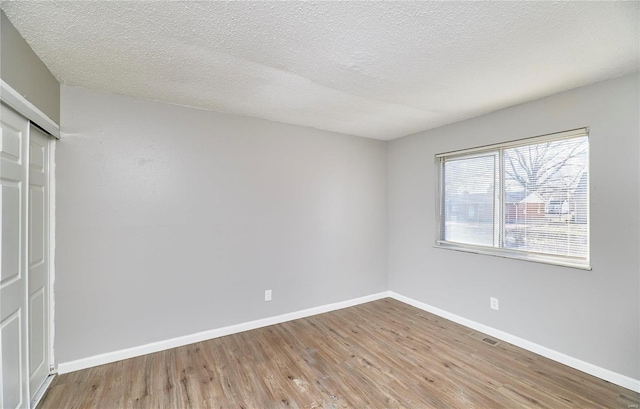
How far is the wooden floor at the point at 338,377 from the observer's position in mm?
1973

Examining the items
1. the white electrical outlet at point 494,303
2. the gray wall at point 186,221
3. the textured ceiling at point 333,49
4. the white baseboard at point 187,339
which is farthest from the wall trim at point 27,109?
the white electrical outlet at point 494,303

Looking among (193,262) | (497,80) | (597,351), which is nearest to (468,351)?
(597,351)

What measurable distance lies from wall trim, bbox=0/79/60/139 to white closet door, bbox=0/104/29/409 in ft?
0.15

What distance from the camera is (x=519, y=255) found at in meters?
2.80

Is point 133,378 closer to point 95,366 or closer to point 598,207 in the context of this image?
point 95,366

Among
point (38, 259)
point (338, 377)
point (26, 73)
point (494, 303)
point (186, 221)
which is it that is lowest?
point (338, 377)

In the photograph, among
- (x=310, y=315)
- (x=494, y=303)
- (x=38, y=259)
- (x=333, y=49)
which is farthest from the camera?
→ (x=310, y=315)

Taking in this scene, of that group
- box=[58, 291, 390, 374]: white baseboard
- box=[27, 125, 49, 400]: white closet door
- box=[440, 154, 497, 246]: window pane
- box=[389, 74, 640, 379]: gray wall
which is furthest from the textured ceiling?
box=[58, 291, 390, 374]: white baseboard

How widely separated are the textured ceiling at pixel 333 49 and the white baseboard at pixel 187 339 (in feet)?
7.79

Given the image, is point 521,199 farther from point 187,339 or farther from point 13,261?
point 13,261

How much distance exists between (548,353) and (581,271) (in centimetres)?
84

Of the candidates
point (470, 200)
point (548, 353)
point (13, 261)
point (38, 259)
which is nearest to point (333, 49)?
point (13, 261)

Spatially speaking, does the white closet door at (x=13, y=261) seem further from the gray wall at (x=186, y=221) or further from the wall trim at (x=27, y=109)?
the gray wall at (x=186, y=221)

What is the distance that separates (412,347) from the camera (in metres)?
2.73
